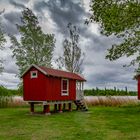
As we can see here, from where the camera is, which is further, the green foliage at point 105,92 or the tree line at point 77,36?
the green foliage at point 105,92

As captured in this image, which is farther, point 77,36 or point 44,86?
point 77,36

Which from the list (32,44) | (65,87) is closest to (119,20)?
(65,87)

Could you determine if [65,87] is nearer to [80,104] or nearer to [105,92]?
[80,104]

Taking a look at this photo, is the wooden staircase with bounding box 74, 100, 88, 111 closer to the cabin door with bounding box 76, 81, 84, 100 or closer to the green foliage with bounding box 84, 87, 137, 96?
the cabin door with bounding box 76, 81, 84, 100

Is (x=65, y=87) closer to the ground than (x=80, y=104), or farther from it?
farther from it

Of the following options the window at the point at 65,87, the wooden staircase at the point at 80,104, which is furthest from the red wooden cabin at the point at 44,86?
the wooden staircase at the point at 80,104

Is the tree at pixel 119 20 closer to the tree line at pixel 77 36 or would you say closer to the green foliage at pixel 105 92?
the tree line at pixel 77 36

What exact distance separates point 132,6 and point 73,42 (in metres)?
29.5

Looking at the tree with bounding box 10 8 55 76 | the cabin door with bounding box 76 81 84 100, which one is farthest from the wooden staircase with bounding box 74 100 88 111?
the tree with bounding box 10 8 55 76

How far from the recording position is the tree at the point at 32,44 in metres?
54.4

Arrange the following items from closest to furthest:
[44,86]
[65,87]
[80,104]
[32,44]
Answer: [44,86], [65,87], [80,104], [32,44]

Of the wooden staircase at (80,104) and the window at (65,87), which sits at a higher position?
the window at (65,87)

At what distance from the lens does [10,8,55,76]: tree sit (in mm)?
54438

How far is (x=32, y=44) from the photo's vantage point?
181 ft
